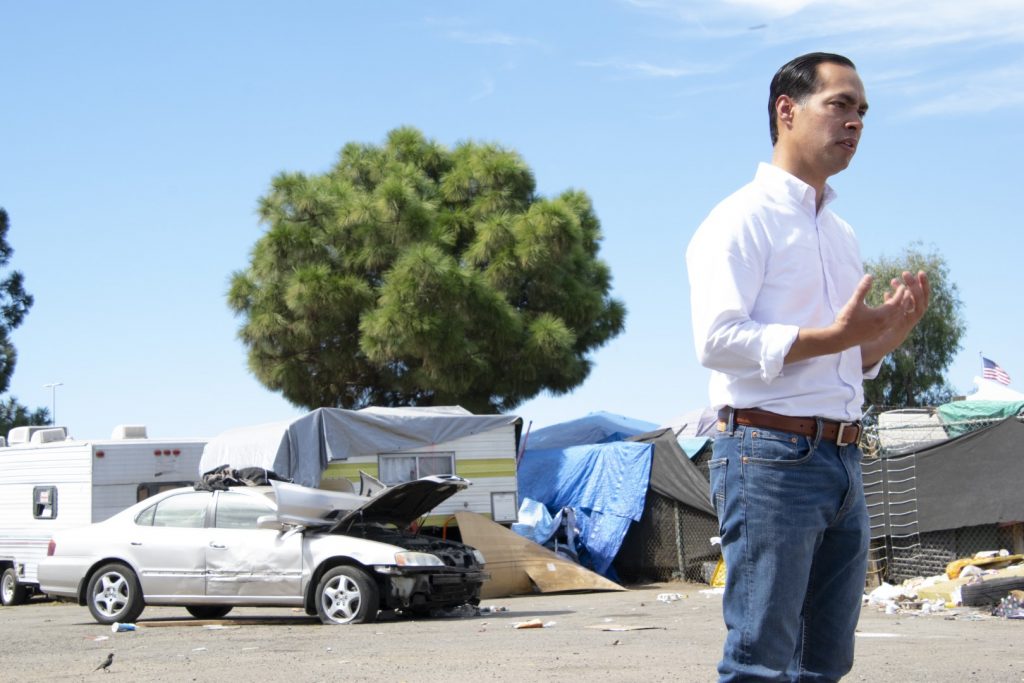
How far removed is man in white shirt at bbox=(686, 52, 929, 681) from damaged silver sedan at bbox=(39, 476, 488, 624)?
35.3 feet

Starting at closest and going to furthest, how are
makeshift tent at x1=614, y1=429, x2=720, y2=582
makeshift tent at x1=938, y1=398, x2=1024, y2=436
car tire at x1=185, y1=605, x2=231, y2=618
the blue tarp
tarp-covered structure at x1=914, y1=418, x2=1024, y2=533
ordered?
car tire at x1=185, y1=605, x2=231, y2=618
tarp-covered structure at x1=914, y1=418, x2=1024, y2=533
makeshift tent at x1=614, y1=429, x2=720, y2=582
the blue tarp
makeshift tent at x1=938, y1=398, x2=1024, y2=436

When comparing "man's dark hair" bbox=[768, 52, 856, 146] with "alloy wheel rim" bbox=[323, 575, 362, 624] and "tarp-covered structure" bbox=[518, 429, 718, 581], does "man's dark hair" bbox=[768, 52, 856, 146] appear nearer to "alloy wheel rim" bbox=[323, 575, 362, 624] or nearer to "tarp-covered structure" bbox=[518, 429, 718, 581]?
"alloy wheel rim" bbox=[323, 575, 362, 624]

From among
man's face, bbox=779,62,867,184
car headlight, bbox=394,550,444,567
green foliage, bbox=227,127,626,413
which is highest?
green foliage, bbox=227,127,626,413

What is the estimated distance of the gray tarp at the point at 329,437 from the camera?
19516 millimetres

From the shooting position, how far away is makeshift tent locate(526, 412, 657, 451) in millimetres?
27844

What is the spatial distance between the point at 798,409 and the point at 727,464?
230mm

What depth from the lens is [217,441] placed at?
2077cm

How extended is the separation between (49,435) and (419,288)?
31.0 feet

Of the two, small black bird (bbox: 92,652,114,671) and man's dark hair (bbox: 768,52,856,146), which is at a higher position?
man's dark hair (bbox: 768,52,856,146)

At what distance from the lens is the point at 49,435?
72.8 ft

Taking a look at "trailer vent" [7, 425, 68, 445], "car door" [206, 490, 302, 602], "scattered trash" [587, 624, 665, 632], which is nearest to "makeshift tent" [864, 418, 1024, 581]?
"scattered trash" [587, 624, 665, 632]

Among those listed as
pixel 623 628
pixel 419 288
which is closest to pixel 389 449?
pixel 623 628

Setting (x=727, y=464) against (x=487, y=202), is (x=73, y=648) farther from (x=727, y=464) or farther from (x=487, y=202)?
(x=487, y=202)

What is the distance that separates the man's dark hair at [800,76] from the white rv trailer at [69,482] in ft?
61.0
